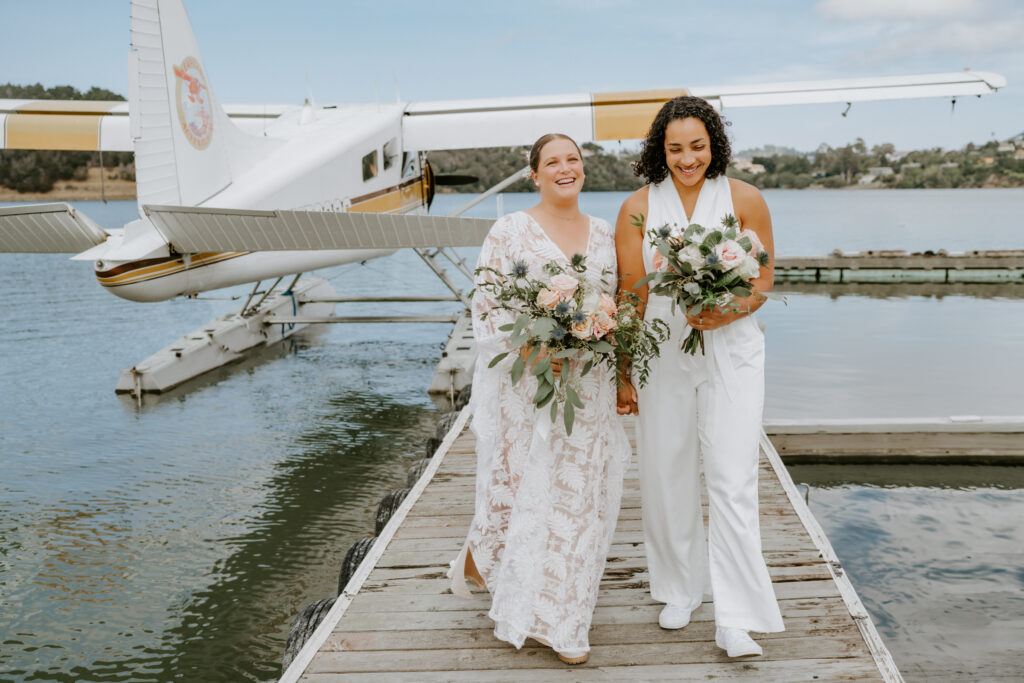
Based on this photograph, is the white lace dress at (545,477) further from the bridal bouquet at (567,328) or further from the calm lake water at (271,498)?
the calm lake water at (271,498)

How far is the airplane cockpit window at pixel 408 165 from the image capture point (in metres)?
11.6

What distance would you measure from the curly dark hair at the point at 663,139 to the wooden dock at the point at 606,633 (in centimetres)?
161

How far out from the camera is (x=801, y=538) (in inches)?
148

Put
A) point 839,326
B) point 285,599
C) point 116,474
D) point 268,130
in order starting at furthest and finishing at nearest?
point 839,326 < point 268,130 < point 116,474 < point 285,599

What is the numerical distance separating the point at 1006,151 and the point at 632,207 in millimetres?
103957

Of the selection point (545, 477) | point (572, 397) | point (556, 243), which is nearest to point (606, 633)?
point (545, 477)

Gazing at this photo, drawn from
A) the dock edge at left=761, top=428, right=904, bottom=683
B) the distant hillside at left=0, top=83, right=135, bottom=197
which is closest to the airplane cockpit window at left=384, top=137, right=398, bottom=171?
the dock edge at left=761, top=428, right=904, bottom=683

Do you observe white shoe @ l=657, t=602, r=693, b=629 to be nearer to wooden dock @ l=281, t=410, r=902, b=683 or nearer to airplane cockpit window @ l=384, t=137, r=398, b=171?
wooden dock @ l=281, t=410, r=902, b=683

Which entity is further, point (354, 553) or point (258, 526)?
point (258, 526)

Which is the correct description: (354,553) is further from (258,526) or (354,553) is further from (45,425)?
(45,425)

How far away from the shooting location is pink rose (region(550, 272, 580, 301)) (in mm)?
2547

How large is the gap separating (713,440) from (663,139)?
1013 mm

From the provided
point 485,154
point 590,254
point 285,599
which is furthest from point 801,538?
point 485,154

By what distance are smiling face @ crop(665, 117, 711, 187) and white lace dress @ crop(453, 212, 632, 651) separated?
1.04ft
